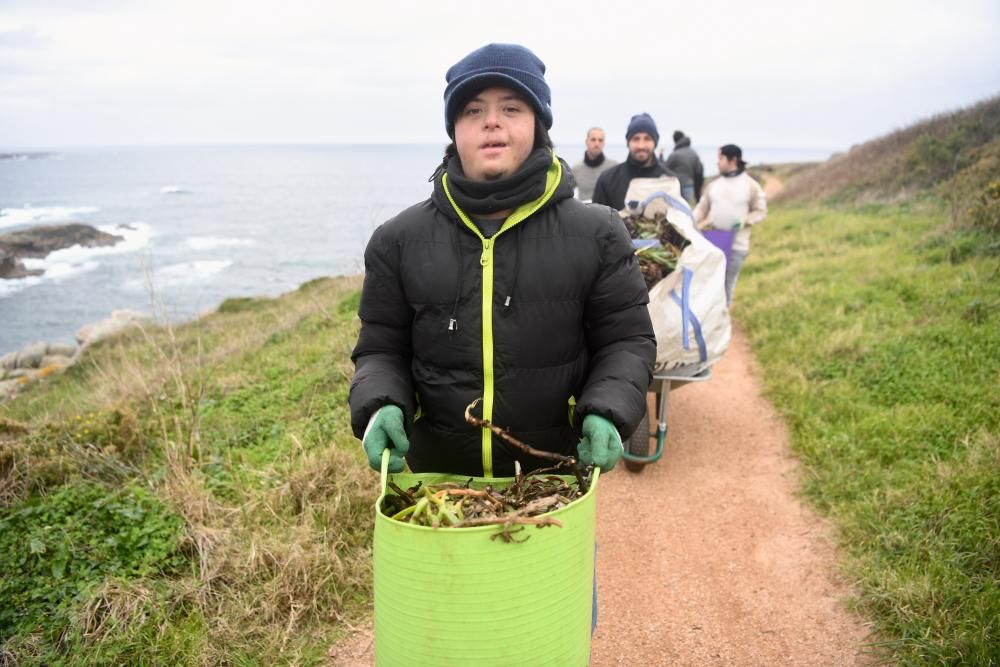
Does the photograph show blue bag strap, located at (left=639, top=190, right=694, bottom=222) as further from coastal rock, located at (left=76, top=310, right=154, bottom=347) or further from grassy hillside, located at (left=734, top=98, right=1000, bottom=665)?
coastal rock, located at (left=76, top=310, right=154, bottom=347)

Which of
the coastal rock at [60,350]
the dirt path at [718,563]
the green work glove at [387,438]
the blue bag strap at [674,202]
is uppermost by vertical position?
the blue bag strap at [674,202]

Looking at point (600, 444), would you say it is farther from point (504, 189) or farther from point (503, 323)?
point (504, 189)

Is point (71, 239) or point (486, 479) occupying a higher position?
point (486, 479)

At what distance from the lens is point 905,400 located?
517 cm

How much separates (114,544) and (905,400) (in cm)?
558

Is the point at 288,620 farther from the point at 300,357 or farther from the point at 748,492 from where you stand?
the point at 300,357

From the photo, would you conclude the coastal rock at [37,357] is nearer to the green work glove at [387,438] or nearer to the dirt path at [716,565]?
the dirt path at [716,565]

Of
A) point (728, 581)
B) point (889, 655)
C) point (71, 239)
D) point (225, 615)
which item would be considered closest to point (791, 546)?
point (728, 581)

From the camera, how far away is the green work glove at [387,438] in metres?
1.83

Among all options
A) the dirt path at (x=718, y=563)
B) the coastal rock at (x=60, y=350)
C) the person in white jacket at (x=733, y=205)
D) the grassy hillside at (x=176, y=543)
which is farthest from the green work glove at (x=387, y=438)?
the coastal rock at (x=60, y=350)

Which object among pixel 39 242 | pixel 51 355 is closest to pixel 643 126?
pixel 51 355

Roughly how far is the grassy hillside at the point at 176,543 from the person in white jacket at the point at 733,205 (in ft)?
15.3

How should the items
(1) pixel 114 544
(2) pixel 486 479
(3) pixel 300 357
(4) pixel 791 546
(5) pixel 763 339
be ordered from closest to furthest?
(2) pixel 486 479 < (1) pixel 114 544 < (4) pixel 791 546 < (5) pixel 763 339 < (3) pixel 300 357

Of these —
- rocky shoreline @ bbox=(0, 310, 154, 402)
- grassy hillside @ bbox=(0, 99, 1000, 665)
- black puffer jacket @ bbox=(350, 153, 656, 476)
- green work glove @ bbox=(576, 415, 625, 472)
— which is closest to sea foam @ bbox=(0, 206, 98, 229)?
rocky shoreline @ bbox=(0, 310, 154, 402)
